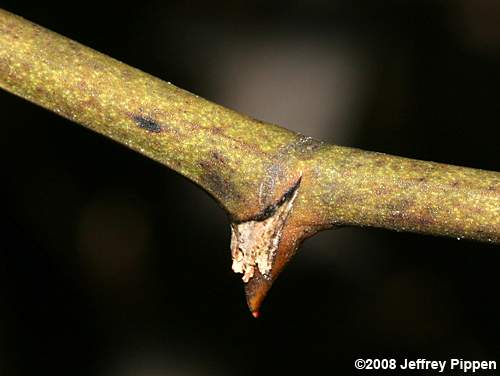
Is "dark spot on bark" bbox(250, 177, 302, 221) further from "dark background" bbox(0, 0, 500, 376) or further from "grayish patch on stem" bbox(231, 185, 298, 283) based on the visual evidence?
"dark background" bbox(0, 0, 500, 376)

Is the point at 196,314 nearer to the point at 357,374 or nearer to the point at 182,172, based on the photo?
the point at 357,374

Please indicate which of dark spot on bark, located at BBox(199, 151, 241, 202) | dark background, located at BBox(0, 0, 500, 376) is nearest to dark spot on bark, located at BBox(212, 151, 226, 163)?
dark spot on bark, located at BBox(199, 151, 241, 202)

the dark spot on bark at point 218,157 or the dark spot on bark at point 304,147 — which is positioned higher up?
the dark spot on bark at point 304,147

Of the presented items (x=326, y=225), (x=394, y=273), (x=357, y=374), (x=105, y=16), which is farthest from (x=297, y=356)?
(x=326, y=225)

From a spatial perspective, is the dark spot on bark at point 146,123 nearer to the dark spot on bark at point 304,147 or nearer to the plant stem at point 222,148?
the plant stem at point 222,148

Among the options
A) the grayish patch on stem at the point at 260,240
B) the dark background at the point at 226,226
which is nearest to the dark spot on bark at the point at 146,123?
the grayish patch on stem at the point at 260,240

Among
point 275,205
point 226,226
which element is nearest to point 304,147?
point 275,205

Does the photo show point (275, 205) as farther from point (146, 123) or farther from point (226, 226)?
point (226, 226)
